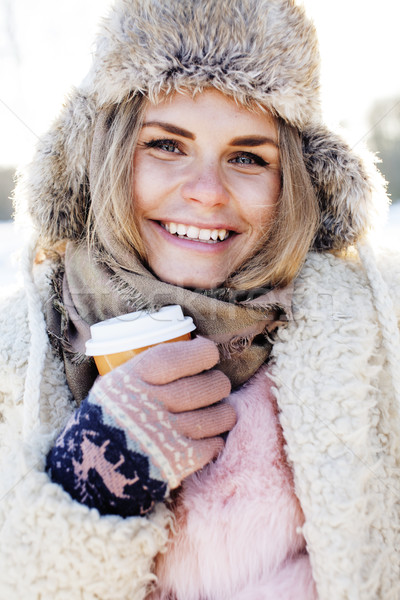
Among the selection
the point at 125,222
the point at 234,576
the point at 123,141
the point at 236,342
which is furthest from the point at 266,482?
the point at 123,141

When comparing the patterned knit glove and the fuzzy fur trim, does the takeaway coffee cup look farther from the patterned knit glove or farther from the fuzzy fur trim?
the fuzzy fur trim

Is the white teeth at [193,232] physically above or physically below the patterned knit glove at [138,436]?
above

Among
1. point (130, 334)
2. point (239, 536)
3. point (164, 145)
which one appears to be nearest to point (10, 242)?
point (164, 145)

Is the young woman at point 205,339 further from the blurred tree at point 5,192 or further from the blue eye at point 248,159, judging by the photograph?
the blurred tree at point 5,192

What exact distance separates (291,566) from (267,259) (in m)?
0.87

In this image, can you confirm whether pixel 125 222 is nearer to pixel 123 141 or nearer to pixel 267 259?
pixel 123 141

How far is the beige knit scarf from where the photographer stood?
1387 mm

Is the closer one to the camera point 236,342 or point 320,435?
point 320,435

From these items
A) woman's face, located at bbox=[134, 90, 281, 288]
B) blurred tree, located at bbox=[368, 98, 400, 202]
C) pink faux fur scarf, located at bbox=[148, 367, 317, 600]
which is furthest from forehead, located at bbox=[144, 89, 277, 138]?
blurred tree, located at bbox=[368, 98, 400, 202]

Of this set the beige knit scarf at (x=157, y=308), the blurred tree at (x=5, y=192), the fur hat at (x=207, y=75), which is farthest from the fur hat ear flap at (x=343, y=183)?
the blurred tree at (x=5, y=192)

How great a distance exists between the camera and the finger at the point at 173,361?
109 centimetres

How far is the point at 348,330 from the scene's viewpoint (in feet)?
4.19

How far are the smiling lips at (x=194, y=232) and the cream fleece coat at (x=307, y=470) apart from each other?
31cm

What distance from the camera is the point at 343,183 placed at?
60.8 inches
